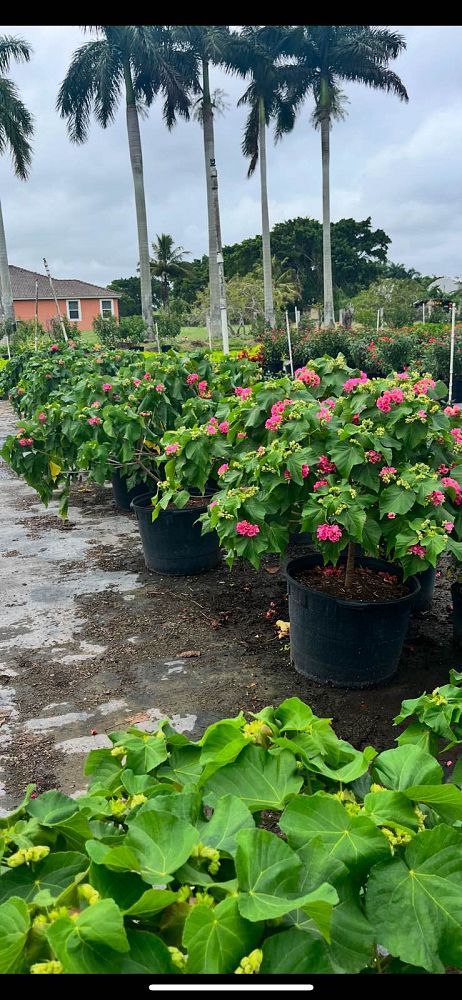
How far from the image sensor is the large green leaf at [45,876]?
2.91ft

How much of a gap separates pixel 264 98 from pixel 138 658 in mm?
26183

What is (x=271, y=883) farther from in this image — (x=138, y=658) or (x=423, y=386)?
(x=138, y=658)

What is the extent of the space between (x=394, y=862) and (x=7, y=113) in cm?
2943

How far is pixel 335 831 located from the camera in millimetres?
917

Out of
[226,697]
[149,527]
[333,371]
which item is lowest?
[226,697]

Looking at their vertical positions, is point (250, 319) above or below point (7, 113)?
below

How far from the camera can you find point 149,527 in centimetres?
497

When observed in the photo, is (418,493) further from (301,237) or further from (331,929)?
(301,237)

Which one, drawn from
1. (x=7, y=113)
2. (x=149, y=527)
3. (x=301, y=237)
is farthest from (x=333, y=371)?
Result: (x=301, y=237)

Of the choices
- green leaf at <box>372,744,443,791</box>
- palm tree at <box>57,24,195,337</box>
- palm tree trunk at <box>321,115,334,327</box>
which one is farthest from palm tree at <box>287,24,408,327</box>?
green leaf at <box>372,744,443,791</box>

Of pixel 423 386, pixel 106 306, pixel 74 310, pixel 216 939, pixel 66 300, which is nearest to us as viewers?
pixel 216 939

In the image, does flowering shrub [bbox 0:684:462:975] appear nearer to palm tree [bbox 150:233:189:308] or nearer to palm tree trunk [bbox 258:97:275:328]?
palm tree trunk [bbox 258:97:275:328]

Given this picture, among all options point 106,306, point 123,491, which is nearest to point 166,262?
point 106,306
